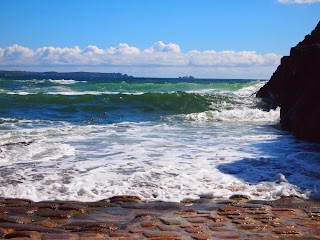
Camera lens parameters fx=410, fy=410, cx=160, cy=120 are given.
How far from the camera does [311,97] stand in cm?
1058

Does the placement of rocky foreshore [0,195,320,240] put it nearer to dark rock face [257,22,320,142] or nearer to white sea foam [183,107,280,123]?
dark rock face [257,22,320,142]

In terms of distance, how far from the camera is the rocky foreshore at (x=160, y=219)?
12.3 ft

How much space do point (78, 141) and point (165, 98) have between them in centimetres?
1392

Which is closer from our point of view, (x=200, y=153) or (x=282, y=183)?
(x=282, y=183)

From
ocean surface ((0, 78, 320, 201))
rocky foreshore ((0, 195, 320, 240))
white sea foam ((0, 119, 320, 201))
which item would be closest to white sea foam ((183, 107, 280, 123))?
ocean surface ((0, 78, 320, 201))

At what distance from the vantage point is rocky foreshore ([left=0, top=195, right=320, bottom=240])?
12.3 feet

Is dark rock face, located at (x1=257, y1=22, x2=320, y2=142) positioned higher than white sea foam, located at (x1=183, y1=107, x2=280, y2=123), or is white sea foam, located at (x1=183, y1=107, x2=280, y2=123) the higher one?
dark rock face, located at (x1=257, y1=22, x2=320, y2=142)

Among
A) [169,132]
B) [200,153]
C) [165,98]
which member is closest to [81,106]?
[165,98]

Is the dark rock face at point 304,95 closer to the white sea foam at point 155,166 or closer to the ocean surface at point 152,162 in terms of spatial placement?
the ocean surface at point 152,162

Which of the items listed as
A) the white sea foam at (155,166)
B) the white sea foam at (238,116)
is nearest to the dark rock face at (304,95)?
the white sea foam at (155,166)

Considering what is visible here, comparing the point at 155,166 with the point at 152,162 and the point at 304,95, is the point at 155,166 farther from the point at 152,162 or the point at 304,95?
the point at 304,95

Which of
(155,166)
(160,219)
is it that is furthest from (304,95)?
(160,219)

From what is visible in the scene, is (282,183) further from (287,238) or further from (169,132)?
(169,132)

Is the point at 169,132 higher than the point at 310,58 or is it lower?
lower
